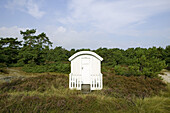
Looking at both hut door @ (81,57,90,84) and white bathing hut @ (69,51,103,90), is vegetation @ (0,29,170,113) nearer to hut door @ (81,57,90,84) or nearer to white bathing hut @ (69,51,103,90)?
white bathing hut @ (69,51,103,90)

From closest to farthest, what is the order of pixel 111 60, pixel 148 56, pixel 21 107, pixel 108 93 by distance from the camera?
1. pixel 21 107
2. pixel 108 93
3. pixel 148 56
4. pixel 111 60

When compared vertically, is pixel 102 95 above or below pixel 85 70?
below

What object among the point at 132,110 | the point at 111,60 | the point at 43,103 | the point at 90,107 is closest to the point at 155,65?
the point at 132,110

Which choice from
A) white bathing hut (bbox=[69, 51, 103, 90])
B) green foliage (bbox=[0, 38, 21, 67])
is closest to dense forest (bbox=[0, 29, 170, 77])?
green foliage (bbox=[0, 38, 21, 67])

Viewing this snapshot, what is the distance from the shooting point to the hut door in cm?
682

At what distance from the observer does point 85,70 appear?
6871 mm

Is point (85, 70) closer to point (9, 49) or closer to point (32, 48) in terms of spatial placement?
point (32, 48)

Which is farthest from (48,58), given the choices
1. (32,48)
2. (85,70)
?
(85,70)

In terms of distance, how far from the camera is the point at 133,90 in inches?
214

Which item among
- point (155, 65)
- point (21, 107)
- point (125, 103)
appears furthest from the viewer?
point (155, 65)

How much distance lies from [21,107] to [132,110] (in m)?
3.92

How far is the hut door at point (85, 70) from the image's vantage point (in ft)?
22.4

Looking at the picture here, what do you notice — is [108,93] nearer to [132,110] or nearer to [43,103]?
[132,110]

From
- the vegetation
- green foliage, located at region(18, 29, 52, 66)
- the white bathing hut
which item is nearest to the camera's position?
the vegetation
